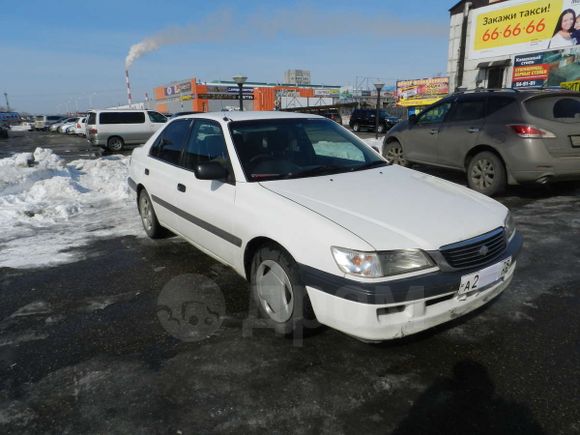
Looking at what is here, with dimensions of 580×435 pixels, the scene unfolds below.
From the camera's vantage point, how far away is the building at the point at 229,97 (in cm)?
4916

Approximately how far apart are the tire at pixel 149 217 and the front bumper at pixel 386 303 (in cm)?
289

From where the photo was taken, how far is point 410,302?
234cm

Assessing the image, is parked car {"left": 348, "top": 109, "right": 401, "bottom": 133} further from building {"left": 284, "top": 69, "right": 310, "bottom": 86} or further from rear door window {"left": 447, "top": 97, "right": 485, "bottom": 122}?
building {"left": 284, "top": 69, "right": 310, "bottom": 86}

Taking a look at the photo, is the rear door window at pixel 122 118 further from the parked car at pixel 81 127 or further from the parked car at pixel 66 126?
the parked car at pixel 66 126

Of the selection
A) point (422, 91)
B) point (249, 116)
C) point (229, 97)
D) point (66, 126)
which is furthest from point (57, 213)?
point (229, 97)

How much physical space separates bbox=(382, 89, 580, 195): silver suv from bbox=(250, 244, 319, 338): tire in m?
4.89

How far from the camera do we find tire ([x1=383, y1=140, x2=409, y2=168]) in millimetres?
8593

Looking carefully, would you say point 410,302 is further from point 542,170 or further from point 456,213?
point 542,170

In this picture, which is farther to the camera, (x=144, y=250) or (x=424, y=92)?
(x=424, y=92)

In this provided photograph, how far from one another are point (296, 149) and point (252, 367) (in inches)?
77.9

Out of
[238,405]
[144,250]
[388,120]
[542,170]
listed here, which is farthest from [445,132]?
[388,120]

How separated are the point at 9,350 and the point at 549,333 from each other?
373 centimetres

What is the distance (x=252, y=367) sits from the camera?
258 centimetres

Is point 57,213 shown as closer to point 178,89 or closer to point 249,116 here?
point 249,116
